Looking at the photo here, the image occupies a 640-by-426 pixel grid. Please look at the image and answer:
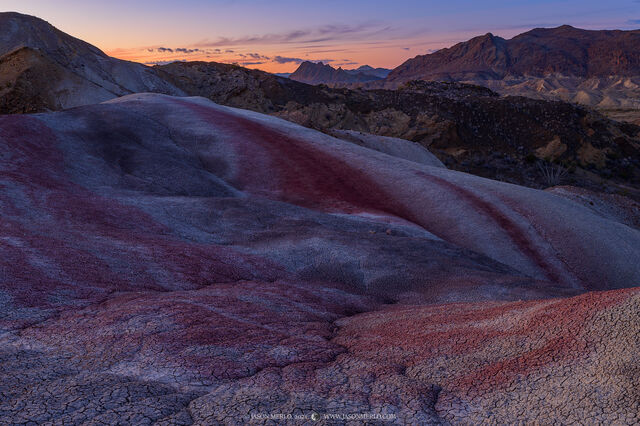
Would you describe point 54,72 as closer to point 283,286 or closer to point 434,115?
point 283,286

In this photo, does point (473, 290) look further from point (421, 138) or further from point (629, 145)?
point (629, 145)

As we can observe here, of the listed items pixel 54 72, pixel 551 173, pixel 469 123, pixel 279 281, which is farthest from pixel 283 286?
pixel 469 123

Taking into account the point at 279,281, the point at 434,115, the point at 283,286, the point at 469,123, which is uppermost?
the point at 434,115

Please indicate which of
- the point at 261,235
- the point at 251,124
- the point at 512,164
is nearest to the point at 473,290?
the point at 261,235

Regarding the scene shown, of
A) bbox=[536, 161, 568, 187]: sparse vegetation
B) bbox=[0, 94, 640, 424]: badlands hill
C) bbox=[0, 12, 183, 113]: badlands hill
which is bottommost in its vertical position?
bbox=[536, 161, 568, 187]: sparse vegetation

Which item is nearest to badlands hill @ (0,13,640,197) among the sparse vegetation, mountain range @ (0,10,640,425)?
the sparse vegetation

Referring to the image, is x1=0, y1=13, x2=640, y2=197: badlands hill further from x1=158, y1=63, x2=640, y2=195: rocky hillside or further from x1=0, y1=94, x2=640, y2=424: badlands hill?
x1=0, y1=94, x2=640, y2=424: badlands hill
